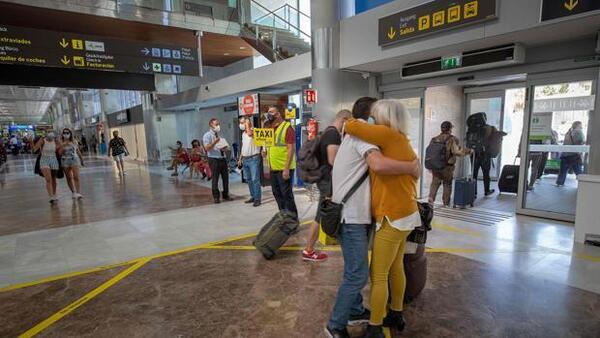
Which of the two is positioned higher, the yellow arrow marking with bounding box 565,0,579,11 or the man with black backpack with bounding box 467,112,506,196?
Result: the yellow arrow marking with bounding box 565,0,579,11

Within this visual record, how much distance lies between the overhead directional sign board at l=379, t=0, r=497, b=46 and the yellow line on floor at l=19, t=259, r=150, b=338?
16.0ft

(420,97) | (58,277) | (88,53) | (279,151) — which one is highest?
(88,53)

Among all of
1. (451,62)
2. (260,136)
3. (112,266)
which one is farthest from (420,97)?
(112,266)

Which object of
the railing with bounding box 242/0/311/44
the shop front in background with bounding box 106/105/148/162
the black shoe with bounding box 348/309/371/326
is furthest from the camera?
the shop front in background with bounding box 106/105/148/162

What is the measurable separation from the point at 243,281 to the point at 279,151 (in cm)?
186

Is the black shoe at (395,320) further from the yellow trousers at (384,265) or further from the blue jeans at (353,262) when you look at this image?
the blue jeans at (353,262)

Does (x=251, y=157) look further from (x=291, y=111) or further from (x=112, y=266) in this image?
(x=112, y=266)

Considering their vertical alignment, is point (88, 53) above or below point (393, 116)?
above

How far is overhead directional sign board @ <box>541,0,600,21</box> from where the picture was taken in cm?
354

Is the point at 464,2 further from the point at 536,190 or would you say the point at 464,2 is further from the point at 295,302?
the point at 295,302

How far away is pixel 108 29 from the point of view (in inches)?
380

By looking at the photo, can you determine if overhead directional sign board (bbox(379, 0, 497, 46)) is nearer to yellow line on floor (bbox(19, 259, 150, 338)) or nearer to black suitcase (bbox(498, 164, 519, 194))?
black suitcase (bbox(498, 164, 519, 194))

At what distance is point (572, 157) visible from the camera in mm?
5617

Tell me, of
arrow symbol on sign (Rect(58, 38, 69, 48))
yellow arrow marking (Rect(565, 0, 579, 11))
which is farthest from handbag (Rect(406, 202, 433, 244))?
arrow symbol on sign (Rect(58, 38, 69, 48))
